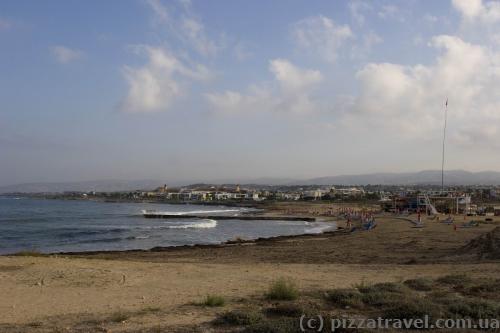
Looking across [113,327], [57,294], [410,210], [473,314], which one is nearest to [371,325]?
[473,314]

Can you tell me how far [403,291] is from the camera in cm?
988

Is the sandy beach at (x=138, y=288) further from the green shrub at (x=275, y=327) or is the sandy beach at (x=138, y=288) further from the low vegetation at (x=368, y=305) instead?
the green shrub at (x=275, y=327)

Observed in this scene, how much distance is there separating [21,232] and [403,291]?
1758 inches

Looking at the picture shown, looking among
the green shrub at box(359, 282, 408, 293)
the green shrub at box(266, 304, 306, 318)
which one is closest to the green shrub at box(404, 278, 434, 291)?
the green shrub at box(359, 282, 408, 293)

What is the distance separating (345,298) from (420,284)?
2743 millimetres

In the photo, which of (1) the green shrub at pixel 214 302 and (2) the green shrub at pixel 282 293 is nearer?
(1) the green shrub at pixel 214 302

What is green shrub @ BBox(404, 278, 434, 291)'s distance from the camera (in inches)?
425

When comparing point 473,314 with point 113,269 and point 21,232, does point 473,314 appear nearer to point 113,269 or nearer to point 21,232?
point 113,269

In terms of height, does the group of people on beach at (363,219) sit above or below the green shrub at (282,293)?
below

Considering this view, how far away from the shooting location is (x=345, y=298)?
9.15 meters

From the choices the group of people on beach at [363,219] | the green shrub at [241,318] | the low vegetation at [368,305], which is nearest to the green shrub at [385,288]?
the low vegetation at [368,305]

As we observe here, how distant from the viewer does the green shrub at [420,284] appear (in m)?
10.8

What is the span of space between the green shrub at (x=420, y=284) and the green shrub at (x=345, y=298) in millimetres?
1850

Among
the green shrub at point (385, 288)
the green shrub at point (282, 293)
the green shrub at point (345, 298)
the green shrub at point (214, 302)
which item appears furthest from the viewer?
the green shrub at point (385, 288)
